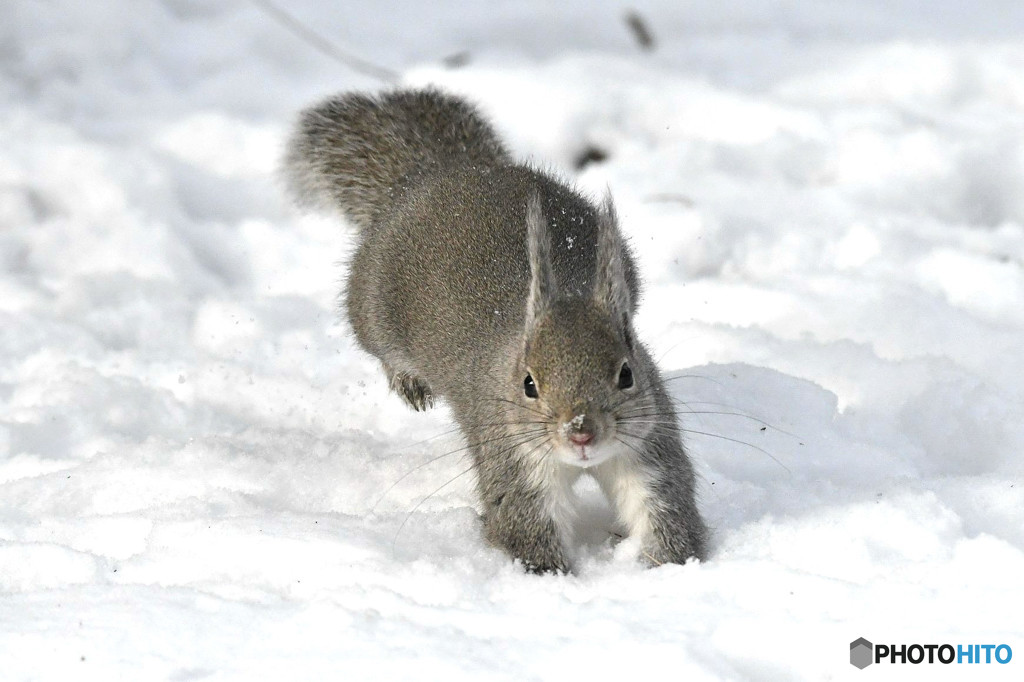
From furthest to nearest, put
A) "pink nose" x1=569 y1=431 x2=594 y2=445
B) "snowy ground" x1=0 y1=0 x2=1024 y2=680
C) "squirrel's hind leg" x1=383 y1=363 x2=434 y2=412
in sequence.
Answer: 1. "squirrel's hind leg" x1=383 y1=363 x2=434 y2=412
2. "pink nose" x1=569 y1=431 x2=594 y2=445
3. "snowy ground" x1=0 y1=0 x2=1024 y2=680

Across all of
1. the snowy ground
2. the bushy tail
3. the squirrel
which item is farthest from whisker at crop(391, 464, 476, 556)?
the bushy tail

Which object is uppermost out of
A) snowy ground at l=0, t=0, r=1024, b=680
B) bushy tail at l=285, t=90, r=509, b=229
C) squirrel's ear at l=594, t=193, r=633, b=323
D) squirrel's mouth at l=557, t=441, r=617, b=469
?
squirrel's ear at l=594, t=193, r=633, b=323

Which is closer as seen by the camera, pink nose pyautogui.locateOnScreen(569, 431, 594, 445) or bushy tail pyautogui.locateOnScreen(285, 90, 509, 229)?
pink nose pyautogui.locateOnScreen(569, 431, 594, 445)

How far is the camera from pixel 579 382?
325 cm

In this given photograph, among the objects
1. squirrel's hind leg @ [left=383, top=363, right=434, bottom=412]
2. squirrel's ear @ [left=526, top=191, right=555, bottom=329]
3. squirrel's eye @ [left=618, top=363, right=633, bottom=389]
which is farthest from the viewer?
squirrel's hind leg @ [left=383, top=363, right=434, bottom=412]

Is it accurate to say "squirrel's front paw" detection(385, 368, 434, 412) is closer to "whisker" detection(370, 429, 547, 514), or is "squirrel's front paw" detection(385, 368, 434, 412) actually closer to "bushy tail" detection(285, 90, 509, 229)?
"whisker" detection(370, 429, 547, 514)

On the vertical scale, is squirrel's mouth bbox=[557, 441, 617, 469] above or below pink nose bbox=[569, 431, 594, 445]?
below

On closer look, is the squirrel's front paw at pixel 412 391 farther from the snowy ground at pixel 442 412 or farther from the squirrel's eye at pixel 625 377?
the squirrel's eye at pixel 625 377

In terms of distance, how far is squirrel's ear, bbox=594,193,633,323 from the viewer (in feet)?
11.4

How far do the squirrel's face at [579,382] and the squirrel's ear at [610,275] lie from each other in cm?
4

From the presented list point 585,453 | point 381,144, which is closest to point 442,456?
point 585,453

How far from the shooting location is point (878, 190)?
6.60 metres

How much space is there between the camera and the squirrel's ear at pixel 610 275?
3479mm

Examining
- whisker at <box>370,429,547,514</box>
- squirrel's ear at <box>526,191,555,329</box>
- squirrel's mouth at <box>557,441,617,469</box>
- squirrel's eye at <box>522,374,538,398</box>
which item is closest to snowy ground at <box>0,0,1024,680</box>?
whisker at <box>370,429,547,514</box>
